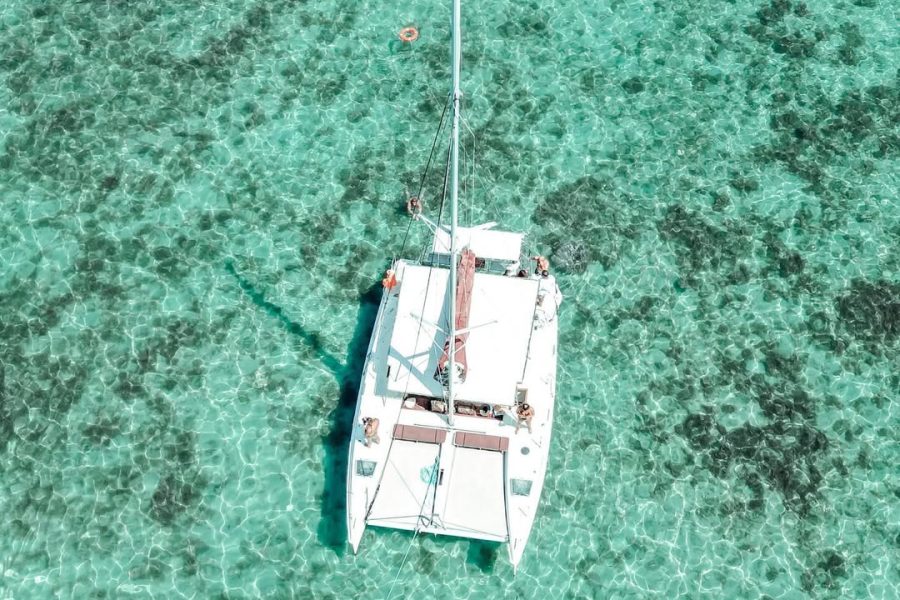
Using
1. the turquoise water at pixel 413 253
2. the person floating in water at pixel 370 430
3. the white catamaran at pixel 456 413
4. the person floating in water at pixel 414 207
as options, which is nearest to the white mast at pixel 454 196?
the white catamaran at pixel 456 413

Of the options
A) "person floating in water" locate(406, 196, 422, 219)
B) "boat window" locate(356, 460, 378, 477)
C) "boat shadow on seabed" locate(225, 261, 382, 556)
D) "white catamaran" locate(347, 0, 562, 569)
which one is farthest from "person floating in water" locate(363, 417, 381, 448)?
"person floating in water" locate(406, 196, 422, 219)

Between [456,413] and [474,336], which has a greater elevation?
[474,336]

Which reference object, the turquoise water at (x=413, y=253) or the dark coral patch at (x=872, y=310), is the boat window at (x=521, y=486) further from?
the dark coral patch at (x=872, y=310)

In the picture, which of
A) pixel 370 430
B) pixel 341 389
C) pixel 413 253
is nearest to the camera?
pixel 370 430

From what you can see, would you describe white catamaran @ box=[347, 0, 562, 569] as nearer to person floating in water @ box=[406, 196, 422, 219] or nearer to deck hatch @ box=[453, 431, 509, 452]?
deck hatch @ box=[453, 431, 509, 452]

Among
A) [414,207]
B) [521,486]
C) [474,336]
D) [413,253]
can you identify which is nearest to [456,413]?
[474,336]

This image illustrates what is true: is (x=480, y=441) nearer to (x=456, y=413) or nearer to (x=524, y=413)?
(x=456, y=413)
